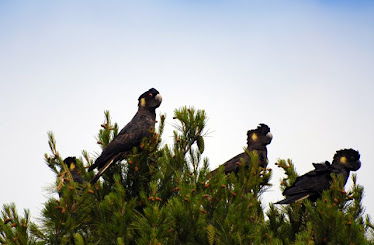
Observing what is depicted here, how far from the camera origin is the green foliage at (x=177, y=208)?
534cm

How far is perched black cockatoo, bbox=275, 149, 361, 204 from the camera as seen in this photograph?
7.43m

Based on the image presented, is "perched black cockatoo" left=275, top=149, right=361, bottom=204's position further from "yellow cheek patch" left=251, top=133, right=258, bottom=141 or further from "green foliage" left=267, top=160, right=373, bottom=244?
"yellow cheek patch" left=251, top=133, right=258, bottom=141

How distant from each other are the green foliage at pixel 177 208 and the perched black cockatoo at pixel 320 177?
197 mm

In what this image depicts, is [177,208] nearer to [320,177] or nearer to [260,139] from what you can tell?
[320,177]

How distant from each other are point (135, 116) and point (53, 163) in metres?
1.77

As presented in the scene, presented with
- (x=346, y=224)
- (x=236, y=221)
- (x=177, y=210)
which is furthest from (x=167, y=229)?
(x=346, y=224)

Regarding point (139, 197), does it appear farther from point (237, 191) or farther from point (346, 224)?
point (346, 224)

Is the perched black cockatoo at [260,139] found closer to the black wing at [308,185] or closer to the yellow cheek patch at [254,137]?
the yellow cheek patch at [254,137]

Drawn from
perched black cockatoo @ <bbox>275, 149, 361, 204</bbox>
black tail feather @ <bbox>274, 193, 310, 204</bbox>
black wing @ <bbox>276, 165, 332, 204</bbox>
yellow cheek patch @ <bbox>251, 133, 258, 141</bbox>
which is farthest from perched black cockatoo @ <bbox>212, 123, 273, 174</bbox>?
black tail feather @ <bbox>274, 193, 310, 204</bbox>

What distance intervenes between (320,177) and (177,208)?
3393 millimetres

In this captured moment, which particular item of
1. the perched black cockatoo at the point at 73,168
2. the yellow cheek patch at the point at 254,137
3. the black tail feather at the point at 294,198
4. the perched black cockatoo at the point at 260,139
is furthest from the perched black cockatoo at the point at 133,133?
the yellow cheek patch at the point at 254,137

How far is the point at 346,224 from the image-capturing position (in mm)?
5961

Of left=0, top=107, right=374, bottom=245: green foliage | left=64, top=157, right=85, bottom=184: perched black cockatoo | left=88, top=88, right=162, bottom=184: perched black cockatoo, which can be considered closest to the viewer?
left=0, top=107, right=374, bottom=245: green foliage

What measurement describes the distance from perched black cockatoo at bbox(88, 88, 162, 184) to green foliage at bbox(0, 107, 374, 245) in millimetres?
126
